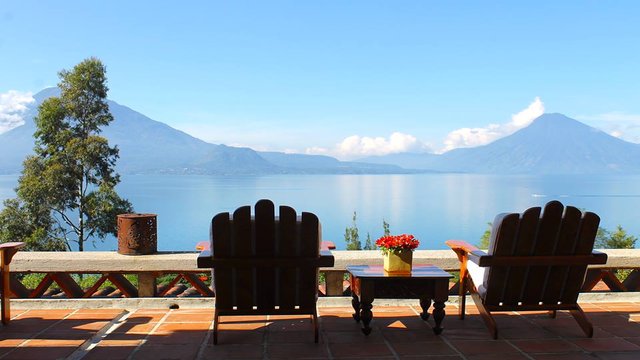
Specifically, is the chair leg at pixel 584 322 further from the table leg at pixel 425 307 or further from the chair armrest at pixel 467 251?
the table leg at pixel 425 307

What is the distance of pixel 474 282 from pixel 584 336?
2.72 ft

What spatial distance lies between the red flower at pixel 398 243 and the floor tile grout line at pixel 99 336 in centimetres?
204

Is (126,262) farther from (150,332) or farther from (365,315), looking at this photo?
(365,315)

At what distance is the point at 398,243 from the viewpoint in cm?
377

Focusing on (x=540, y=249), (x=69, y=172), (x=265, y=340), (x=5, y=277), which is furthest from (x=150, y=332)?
(x=69, y=172)

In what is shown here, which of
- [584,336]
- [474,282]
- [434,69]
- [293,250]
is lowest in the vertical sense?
[584,336]

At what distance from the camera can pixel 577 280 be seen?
373cm

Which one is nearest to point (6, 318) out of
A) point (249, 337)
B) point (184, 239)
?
point (249, 337)

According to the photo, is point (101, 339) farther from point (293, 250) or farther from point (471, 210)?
point (471, 210)

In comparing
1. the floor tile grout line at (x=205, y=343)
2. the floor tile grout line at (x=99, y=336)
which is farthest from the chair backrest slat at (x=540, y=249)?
the floor tile grout line at (x=99, y=336)

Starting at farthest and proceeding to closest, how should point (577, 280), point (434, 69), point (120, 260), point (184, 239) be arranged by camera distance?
point (184, 239) < point (434, 69) < point (120, 260) < point (577, 280)

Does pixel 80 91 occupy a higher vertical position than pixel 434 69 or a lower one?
lower

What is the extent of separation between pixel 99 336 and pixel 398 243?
2206mm

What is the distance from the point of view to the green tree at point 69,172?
25141mm
